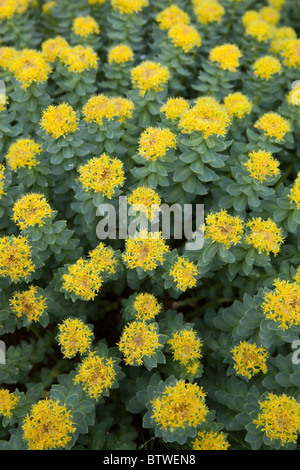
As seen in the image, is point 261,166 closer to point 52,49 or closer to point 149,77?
point 149,77

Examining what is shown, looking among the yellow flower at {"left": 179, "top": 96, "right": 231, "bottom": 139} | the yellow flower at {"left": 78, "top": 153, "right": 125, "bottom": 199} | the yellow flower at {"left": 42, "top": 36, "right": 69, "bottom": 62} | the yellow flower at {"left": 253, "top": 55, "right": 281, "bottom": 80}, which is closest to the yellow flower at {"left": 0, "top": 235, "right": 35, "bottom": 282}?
the yellow flower at {"left": 78, "top": 153, "right": 125, "bottom": 199}

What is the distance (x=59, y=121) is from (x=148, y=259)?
105cm

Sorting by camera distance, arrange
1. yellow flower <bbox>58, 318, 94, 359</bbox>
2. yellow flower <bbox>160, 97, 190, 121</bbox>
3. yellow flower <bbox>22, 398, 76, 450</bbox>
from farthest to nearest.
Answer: yellow flower <bbox>160, 97, 190, 121</bbox> → yellow flower <bbox>58, 318, 94, 359</bbox> → yellow flower <bbox>22, 398, 76, 450</bbox>

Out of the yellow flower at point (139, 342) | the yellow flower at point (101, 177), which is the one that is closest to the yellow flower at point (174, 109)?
the yellow flower at point (101, 177)

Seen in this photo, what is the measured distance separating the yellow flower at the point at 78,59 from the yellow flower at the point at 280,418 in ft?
8.58

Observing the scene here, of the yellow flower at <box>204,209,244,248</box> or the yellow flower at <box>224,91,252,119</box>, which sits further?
the yellow flower at <box>224,91,252,119</box>

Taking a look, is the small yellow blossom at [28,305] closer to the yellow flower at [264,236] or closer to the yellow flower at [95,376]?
the yellow flower at [95,376]

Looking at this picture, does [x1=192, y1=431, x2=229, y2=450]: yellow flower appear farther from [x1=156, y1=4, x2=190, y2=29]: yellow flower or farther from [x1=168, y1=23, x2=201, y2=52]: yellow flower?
[x1=156, y1=4, x2=190, y2=29]: yellow flower

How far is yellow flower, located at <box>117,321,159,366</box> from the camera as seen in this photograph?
2445 mm

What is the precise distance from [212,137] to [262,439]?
1.86 m

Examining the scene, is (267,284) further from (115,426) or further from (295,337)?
(115,426)

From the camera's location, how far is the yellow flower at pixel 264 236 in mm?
2668

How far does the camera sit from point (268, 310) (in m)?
2.45

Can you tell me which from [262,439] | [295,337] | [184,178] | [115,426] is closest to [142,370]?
[115,426]
